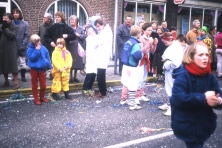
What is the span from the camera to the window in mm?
13062

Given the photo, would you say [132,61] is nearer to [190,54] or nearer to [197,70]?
[190,54]

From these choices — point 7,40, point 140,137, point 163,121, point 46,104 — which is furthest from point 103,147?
point 7,40

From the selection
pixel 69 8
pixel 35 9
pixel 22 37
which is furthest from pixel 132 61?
pixel 69 8

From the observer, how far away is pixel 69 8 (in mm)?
13570

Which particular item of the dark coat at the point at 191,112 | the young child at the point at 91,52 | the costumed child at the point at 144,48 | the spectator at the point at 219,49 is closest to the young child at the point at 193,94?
the dark coat at the point at 191,112

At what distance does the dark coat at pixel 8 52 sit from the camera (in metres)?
7.35

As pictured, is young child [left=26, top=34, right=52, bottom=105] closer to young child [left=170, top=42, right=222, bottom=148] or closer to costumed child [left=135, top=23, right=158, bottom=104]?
costumed child [left=135, top=23, right=158, bottom=104]

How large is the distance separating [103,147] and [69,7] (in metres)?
10.5

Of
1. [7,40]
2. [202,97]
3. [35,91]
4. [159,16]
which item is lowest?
[35,91]

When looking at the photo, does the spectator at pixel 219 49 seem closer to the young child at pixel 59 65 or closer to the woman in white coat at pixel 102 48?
the woman in white coat at pixel 102 48

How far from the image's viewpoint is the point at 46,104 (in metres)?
6.63

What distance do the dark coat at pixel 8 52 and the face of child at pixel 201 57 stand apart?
5.58 metres

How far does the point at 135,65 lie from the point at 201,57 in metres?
3.27

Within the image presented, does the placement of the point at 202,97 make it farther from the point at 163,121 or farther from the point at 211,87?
the point at 163,121
